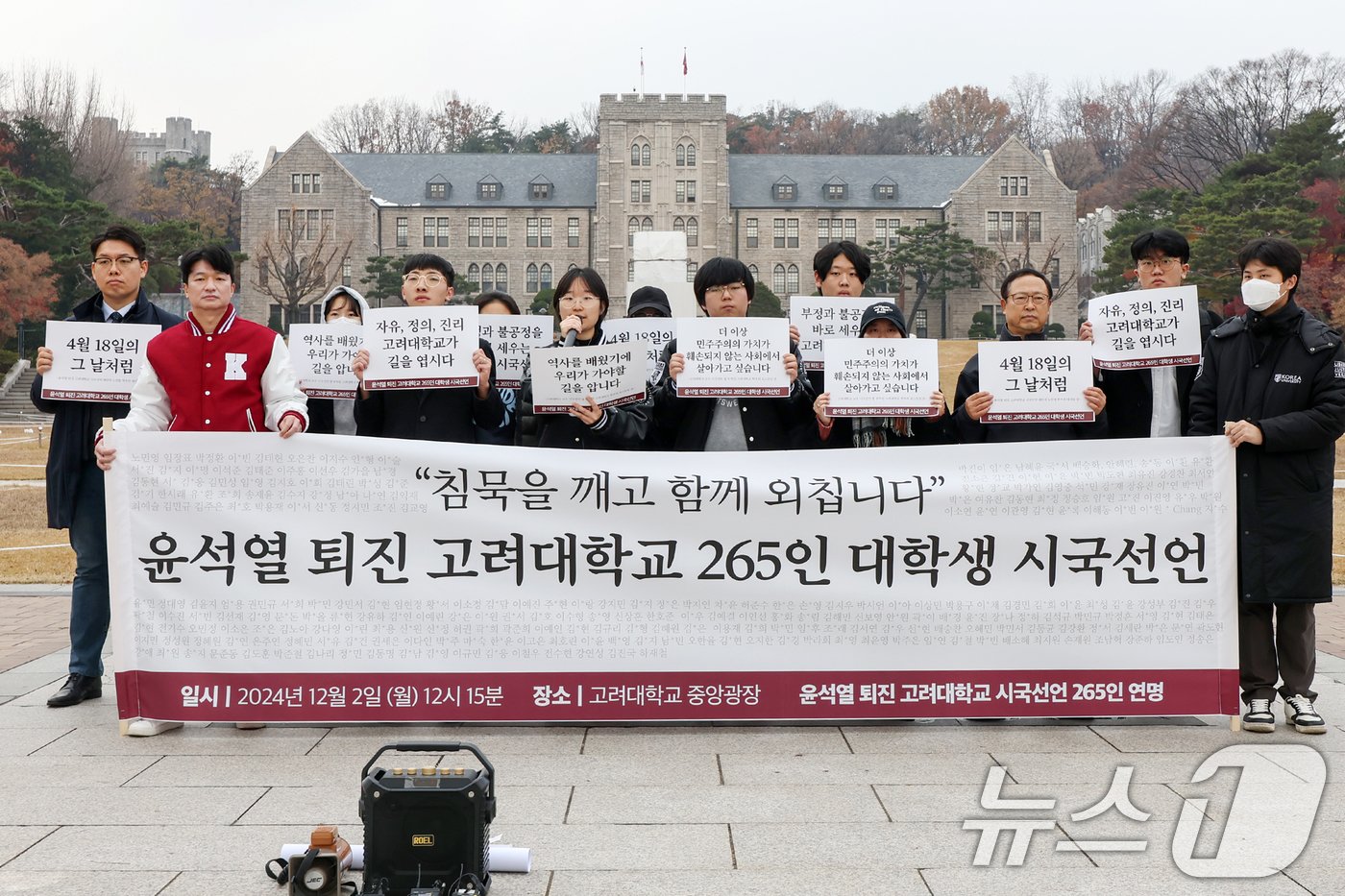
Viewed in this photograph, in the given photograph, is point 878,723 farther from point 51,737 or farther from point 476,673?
point 51,737

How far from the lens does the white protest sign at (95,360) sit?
5.40 m

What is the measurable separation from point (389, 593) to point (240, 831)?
1.30 metres

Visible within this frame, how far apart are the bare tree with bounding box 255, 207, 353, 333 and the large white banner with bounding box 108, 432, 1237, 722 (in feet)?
182

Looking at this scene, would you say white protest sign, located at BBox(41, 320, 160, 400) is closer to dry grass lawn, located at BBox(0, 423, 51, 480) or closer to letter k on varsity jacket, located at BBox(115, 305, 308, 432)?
letter k on varsity jacket, located at BBox(115, 305, 308, 432)

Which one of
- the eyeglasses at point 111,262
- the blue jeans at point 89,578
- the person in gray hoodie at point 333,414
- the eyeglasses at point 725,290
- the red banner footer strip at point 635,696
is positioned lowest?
the red banner footer strip at point 635,696

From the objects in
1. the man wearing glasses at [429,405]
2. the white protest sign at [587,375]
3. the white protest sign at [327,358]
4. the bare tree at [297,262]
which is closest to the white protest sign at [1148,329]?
the white protest sign at [587,375]

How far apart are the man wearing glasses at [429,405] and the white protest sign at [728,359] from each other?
886 mm

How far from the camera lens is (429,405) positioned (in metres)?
5.46

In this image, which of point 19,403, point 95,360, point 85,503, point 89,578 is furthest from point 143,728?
point 19,403

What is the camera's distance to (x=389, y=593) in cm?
481

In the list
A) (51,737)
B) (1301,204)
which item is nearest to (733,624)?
(51,737)

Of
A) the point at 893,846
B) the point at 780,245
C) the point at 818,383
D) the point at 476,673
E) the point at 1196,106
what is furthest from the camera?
the point at 780,245

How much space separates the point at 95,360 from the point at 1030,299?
156 inches

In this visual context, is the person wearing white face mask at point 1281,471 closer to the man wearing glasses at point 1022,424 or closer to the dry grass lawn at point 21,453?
the man wearing glasses at point 1022,424
